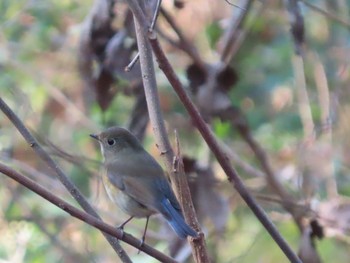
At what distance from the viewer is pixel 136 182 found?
2395 mm

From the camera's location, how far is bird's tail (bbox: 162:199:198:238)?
1.82 m

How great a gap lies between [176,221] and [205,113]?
1.85ft

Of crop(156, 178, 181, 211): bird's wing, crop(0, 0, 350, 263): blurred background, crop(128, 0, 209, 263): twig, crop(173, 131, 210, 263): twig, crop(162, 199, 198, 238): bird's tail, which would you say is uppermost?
crop(128, 0, 209, 263): twig

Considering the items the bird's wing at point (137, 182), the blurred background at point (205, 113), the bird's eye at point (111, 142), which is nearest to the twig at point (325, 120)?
the blurred background at point (205, 113)

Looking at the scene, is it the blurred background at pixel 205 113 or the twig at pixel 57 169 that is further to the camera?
the blurred background at pixel 205 113

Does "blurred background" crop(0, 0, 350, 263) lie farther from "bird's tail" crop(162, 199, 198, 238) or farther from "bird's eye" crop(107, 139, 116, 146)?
"bird's tail" crop(162, 199, 198, 238)

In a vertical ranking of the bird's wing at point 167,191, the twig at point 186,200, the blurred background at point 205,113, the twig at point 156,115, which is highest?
the twig at point 156,115

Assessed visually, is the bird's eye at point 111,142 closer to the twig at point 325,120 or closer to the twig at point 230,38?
the twig at point 230,38

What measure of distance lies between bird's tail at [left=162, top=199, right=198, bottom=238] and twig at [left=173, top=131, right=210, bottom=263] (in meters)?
0.02

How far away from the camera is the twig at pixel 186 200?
5.67ft

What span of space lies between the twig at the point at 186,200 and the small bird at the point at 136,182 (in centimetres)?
19

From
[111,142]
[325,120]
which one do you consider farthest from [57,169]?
[325,120]

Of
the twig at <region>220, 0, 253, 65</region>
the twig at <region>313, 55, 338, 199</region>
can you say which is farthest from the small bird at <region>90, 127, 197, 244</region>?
the twig at <region>313, 55, 338, 199</region>

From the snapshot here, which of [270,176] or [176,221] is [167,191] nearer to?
[176,221]
